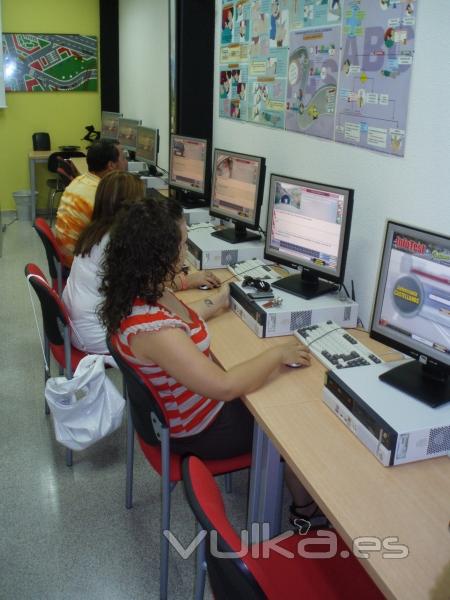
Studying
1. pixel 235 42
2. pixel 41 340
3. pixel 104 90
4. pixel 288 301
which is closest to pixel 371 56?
pixel 288 301

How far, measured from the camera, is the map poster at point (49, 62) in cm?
665

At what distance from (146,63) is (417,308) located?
483cm

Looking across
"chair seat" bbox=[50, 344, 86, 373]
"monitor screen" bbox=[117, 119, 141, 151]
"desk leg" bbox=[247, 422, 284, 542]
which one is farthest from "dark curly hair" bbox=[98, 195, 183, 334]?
"monitor screen" bbox=[117, 119, 141, 151]

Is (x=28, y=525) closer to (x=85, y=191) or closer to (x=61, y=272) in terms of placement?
(x=61, y=272)

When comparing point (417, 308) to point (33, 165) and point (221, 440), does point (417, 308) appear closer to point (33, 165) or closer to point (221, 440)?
point (221, 440)

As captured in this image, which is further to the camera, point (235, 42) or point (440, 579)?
point (235, 42)

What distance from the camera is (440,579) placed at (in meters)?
1.07

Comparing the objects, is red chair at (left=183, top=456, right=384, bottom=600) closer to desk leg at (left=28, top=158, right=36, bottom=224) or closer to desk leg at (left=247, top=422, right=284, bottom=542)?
desk leg at (left=247, top=422, right=284, bottom=542)

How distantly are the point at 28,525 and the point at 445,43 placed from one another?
2.17 meters

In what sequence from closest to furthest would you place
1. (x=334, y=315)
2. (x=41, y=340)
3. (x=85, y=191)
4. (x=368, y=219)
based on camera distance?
(x=334, y=315) → (x=368, y=219) → (x=85, y=191) → (x=41, y=340)

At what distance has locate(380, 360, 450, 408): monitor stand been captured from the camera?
153cm

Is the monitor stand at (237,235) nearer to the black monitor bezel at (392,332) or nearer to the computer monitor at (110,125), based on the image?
the black monitor bezel at (392,332)

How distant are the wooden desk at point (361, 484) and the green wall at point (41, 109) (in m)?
6.04

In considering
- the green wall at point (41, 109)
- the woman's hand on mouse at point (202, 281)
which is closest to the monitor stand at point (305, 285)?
the woman's hand on mouse at point (202, 281)
